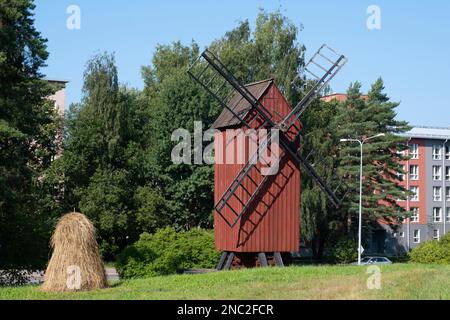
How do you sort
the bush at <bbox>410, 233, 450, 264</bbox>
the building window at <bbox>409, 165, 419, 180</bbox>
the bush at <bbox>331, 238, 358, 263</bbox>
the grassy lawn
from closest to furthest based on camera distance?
the grassy lawn
the bush at <bbox>410, 233, 450, 264</bbox>
the bush at <bbox>331, 238, 358, 263</bbox>
the building window at <bbox>409, 165, 419, 180</bbox>

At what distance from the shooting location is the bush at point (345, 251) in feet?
180

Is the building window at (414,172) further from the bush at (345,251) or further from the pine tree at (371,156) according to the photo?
the bush at (345,251)

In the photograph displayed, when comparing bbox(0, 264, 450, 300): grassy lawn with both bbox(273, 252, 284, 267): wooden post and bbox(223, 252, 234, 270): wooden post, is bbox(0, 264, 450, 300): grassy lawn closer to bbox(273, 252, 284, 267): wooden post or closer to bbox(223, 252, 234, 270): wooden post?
bbox(273, 252, 284, 267): wooden post

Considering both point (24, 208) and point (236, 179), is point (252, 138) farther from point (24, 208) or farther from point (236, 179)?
point (24, 208)

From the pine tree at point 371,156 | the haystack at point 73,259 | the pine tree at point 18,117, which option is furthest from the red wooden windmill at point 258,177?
the pine tree at point 371,156

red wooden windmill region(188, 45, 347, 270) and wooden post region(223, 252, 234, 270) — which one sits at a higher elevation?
red wooden windmill region(188, 45, 347, 270)

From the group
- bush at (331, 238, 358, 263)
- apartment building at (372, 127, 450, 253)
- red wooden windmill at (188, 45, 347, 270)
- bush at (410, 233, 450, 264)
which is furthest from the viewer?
apartment building at (372, 127, 450, 253)

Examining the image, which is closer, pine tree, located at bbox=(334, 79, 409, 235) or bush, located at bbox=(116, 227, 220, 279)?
bush, located at bbox=(116, 227, 220, 279)

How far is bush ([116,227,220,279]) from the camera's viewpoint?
38781 mm

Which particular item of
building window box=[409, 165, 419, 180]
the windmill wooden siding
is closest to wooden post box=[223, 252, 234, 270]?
the windmill wooden siding

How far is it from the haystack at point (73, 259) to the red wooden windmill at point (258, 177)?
12.2 metres

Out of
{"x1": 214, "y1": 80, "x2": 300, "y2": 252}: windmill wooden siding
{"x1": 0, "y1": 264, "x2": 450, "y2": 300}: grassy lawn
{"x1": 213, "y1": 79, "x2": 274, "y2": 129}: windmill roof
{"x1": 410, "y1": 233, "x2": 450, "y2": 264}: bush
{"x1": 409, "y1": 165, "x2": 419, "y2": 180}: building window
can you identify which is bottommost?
{"x1": 410, "y1": 233, "x2": 450, "y2": 264}: bush
